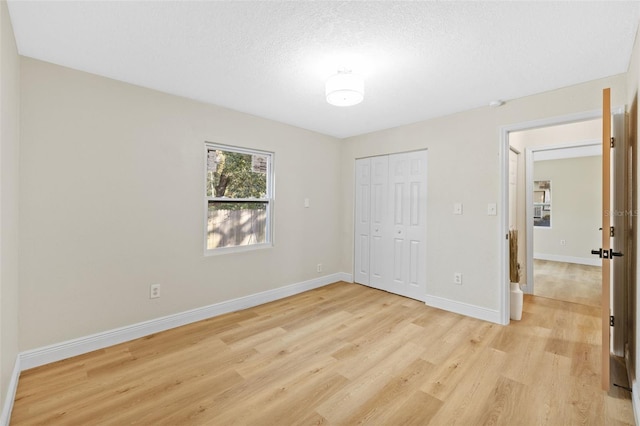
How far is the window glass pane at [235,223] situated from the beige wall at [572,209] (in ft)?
20.8

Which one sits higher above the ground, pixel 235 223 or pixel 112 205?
pixel 112 205

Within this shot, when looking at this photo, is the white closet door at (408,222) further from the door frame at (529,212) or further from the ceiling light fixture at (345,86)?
the ceiling light fixture at (345,86)

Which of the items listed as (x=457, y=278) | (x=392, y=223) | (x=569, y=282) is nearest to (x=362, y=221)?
(x=392, y=223)

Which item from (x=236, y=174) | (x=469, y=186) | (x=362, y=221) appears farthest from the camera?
(x=362, y=221)

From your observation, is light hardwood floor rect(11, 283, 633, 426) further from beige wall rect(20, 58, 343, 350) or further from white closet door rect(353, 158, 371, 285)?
white closet door rect(353, 158, 371, 285)

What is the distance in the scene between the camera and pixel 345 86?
217 centimetres

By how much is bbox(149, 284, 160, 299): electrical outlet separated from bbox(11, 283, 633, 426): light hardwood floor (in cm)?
37

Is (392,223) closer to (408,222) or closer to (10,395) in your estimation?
(408,222)

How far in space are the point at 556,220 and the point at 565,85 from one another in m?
4.86

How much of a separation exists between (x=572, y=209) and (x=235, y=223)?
6841 mm

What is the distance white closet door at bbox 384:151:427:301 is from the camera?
3.73 meters

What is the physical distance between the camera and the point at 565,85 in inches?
102

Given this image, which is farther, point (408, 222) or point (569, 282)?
point (569, 282)

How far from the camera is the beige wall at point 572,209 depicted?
5.75 m
